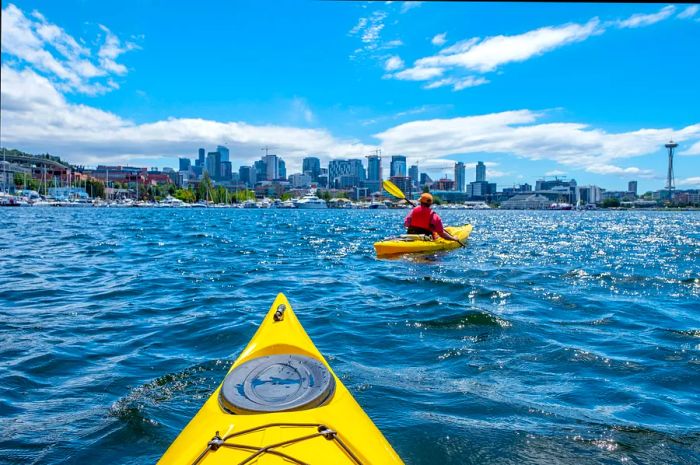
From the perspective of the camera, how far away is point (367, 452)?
2441mm

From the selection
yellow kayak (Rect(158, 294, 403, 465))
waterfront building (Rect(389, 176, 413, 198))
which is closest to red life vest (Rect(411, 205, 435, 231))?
yellow kayak (Rect(158, 294, 403, 465))

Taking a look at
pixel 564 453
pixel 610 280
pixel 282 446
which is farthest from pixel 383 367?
pixel 610 280

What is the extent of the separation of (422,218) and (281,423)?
40.3ft

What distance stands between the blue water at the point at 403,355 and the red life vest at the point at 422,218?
3124mm

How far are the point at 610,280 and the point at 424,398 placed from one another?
8.31 metres

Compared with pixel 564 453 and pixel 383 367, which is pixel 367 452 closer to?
pixel 564 453

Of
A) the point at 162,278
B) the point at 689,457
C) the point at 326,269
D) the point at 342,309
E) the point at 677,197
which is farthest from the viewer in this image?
the point at 677,197

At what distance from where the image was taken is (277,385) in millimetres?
2949

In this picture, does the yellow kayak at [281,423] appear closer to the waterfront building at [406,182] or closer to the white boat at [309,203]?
the waterfront building at [406,182]

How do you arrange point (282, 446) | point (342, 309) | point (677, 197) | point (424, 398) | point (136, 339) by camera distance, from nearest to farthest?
point (282, 446) < point (424, 398) < point (136, 339) < point (342, 309) < point (677, 197)

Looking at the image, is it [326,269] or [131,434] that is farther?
[326,269]

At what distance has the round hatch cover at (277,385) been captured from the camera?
108 inches

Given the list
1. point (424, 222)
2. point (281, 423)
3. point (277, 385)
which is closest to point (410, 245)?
point (424, 222)

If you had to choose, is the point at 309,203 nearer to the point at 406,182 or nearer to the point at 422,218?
the point at 406,182
